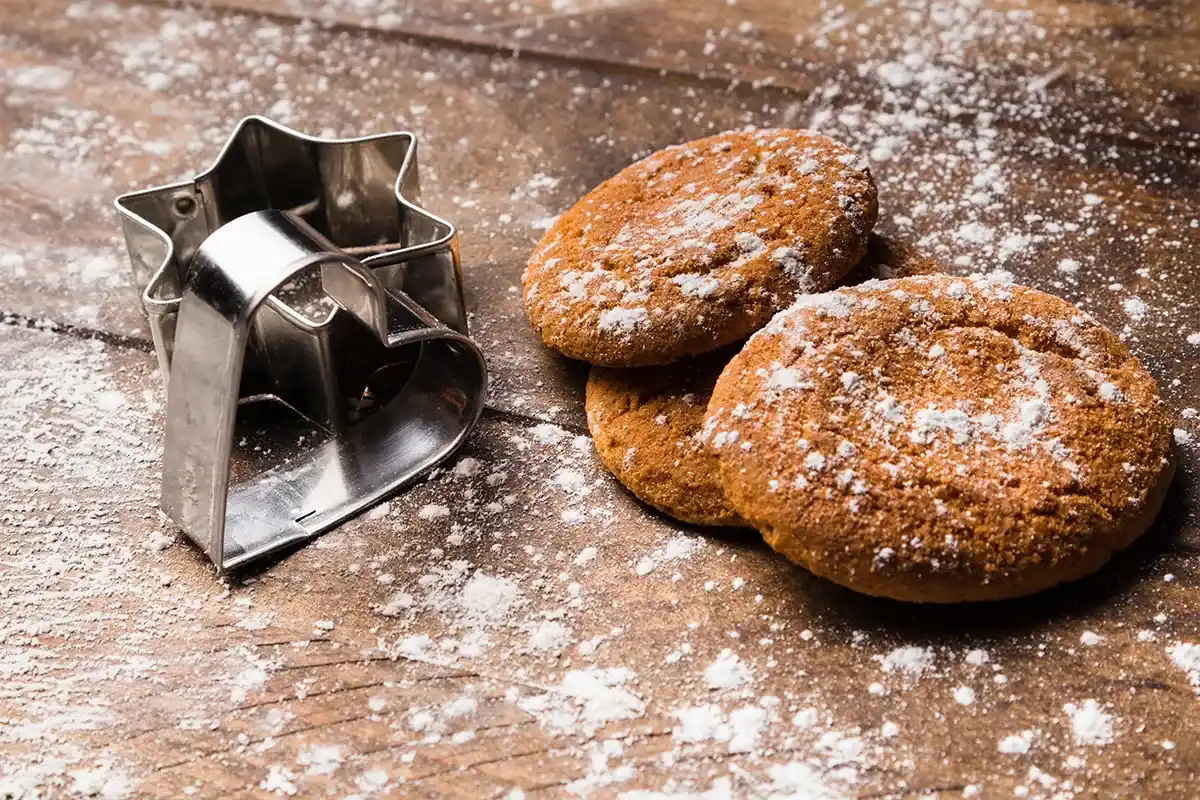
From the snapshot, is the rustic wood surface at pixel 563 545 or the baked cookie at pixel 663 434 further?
the baked cookie at pixel 663 434

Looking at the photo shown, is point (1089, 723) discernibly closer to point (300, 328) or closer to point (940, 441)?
point (940, 441)

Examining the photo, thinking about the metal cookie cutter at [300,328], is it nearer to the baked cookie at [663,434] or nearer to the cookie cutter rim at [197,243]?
the cookie cutter rim at [197,243]

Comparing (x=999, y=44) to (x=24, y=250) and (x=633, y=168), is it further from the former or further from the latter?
(x=24, y=250)

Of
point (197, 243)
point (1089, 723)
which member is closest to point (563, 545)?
point (1089, 723)

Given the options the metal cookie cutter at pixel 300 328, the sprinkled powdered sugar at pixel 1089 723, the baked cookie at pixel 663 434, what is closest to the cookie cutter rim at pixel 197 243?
the metal cookie cutter at pixel 300 328

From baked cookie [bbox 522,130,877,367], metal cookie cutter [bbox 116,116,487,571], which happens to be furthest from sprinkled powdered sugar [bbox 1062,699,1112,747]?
metal cookie cutter [bbox 116,116,487,571]

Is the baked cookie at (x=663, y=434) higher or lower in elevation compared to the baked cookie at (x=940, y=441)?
lower

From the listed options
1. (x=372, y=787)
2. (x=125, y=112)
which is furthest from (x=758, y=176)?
(x=125, y=112)
